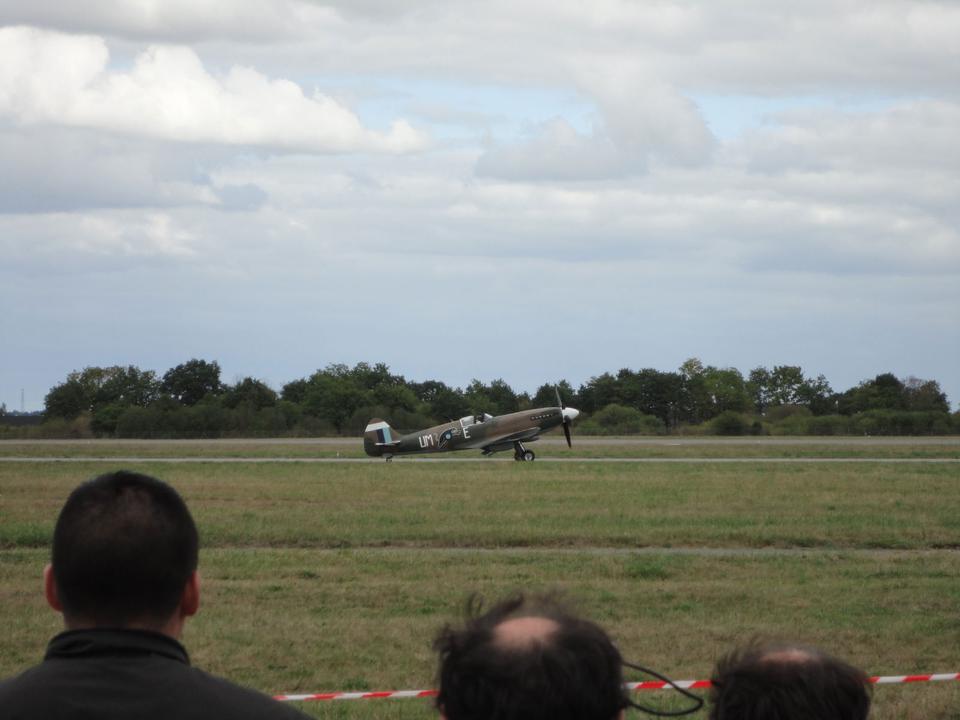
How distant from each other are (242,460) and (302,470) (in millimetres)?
Result: 6621

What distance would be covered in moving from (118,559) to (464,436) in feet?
128

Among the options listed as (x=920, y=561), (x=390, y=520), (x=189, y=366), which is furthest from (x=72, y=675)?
(x=189, y=366)

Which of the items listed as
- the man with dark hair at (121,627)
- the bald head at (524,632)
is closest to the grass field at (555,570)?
the bald head at (524,632)

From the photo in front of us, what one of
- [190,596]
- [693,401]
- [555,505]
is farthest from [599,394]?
[190,596]

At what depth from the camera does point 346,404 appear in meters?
84.5

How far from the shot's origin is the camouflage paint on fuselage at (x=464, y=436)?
1615 inches

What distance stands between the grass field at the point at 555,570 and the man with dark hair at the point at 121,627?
0.84m

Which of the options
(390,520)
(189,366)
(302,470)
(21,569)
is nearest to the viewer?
(21,569)

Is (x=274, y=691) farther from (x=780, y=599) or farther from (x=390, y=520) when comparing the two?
(x=390, y=520)

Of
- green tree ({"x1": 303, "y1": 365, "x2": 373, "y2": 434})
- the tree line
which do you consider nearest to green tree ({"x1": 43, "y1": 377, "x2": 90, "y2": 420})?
the tree line

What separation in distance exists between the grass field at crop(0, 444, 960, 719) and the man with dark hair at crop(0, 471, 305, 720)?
840 mm

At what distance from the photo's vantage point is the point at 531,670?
1812 mm

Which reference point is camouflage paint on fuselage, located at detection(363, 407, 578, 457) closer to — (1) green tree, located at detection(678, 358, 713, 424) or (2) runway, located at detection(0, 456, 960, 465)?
(2) runway, located at detection(0, 456, 960, 465)

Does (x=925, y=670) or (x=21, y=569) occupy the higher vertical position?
(x=21, y=569)
